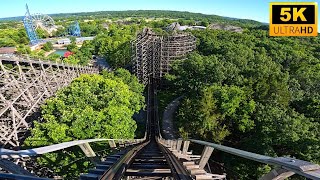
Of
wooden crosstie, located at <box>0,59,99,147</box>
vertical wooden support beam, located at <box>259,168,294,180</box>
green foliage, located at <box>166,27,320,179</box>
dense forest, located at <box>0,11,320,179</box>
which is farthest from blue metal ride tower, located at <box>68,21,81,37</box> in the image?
vertical wooden support beam, located at <box>259,168,294,180</box>

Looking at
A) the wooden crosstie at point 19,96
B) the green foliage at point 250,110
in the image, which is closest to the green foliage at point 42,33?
the green foliage at point 250,110

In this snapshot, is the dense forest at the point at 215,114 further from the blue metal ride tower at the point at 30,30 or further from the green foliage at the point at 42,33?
the green foliage at the point at 42,33

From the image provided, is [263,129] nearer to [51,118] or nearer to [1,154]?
→ [51,118]

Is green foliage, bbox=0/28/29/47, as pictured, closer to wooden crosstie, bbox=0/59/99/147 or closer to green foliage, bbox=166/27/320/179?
wooden crosstie, bbox=0/59/99/147

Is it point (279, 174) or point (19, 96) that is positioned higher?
point (279, 174)

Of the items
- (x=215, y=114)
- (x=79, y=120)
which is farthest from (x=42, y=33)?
(x=79, y=120)

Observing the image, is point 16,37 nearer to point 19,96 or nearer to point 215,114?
point 19,96
